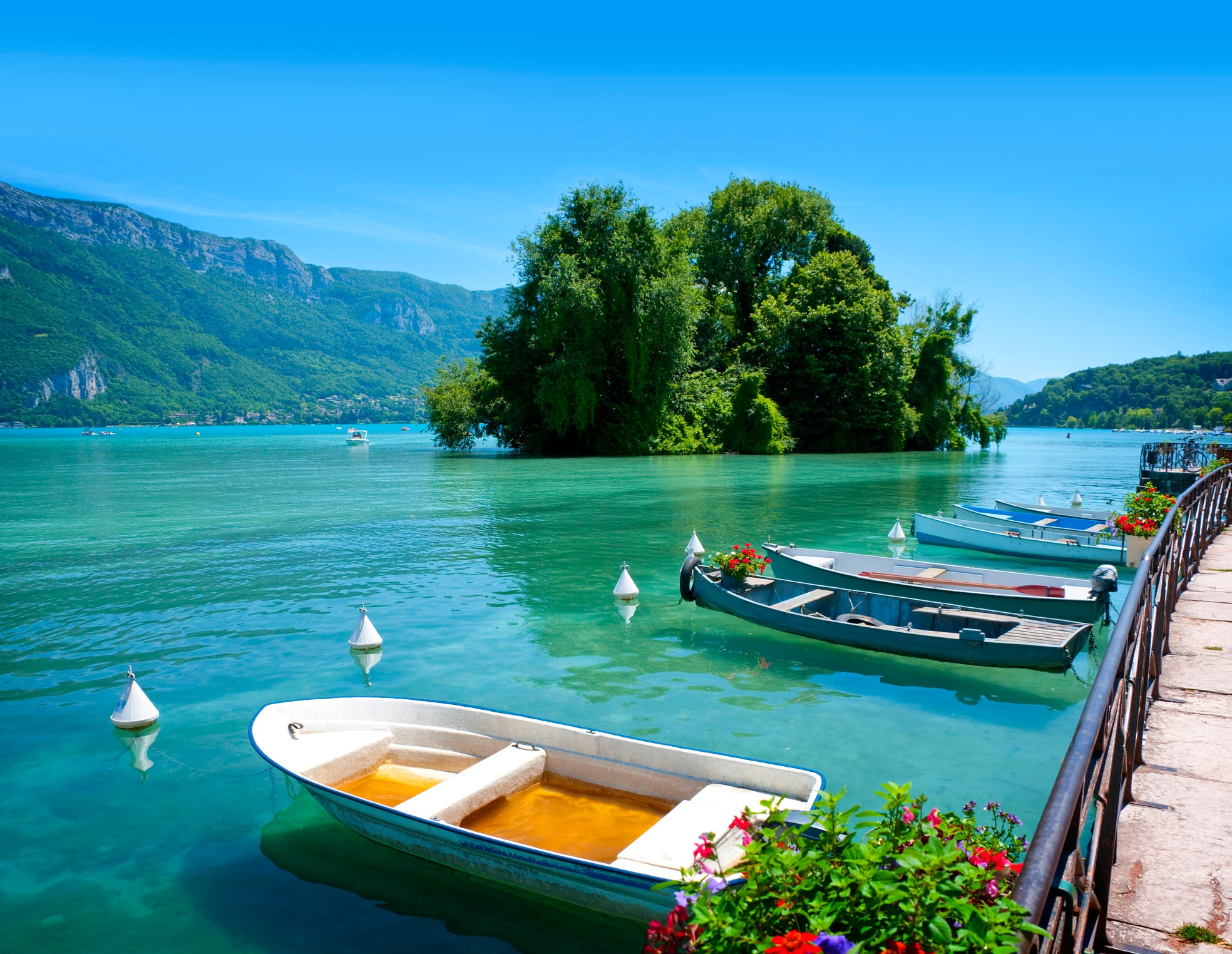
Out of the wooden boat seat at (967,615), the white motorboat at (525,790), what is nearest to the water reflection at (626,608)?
the wooden boat seat at (967,615)

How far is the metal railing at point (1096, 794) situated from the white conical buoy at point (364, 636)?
30.8ft

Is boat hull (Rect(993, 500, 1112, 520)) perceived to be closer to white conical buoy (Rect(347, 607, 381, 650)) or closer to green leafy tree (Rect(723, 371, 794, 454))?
white conical buoy (Rect(347, 607, 381, 650))

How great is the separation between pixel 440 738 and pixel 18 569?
16789 mm

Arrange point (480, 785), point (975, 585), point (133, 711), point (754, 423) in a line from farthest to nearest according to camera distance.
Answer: point (754, 423) → point (975, 585) → point (133, 711) → point (480, 785)

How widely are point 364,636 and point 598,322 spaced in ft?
144

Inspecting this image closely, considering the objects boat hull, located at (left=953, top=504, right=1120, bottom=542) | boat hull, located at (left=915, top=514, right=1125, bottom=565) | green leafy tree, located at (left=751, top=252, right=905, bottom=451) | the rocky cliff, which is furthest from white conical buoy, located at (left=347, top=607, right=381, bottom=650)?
the rocky cliff

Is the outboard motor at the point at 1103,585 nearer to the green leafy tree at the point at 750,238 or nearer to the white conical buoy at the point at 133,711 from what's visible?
the white conical buoy at the point at 133,711

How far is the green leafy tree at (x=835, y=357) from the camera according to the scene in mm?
63875

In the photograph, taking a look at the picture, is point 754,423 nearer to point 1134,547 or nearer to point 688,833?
point 1134,547

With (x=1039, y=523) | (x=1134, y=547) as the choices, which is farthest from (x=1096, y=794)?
(x=1039, y=523)

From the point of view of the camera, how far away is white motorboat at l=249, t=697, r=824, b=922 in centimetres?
554

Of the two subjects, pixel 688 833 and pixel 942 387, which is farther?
pixel 942 387

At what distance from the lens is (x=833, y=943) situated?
2.17 m

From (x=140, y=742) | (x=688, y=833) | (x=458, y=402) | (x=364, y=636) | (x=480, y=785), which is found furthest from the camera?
(x=458, y=402)
